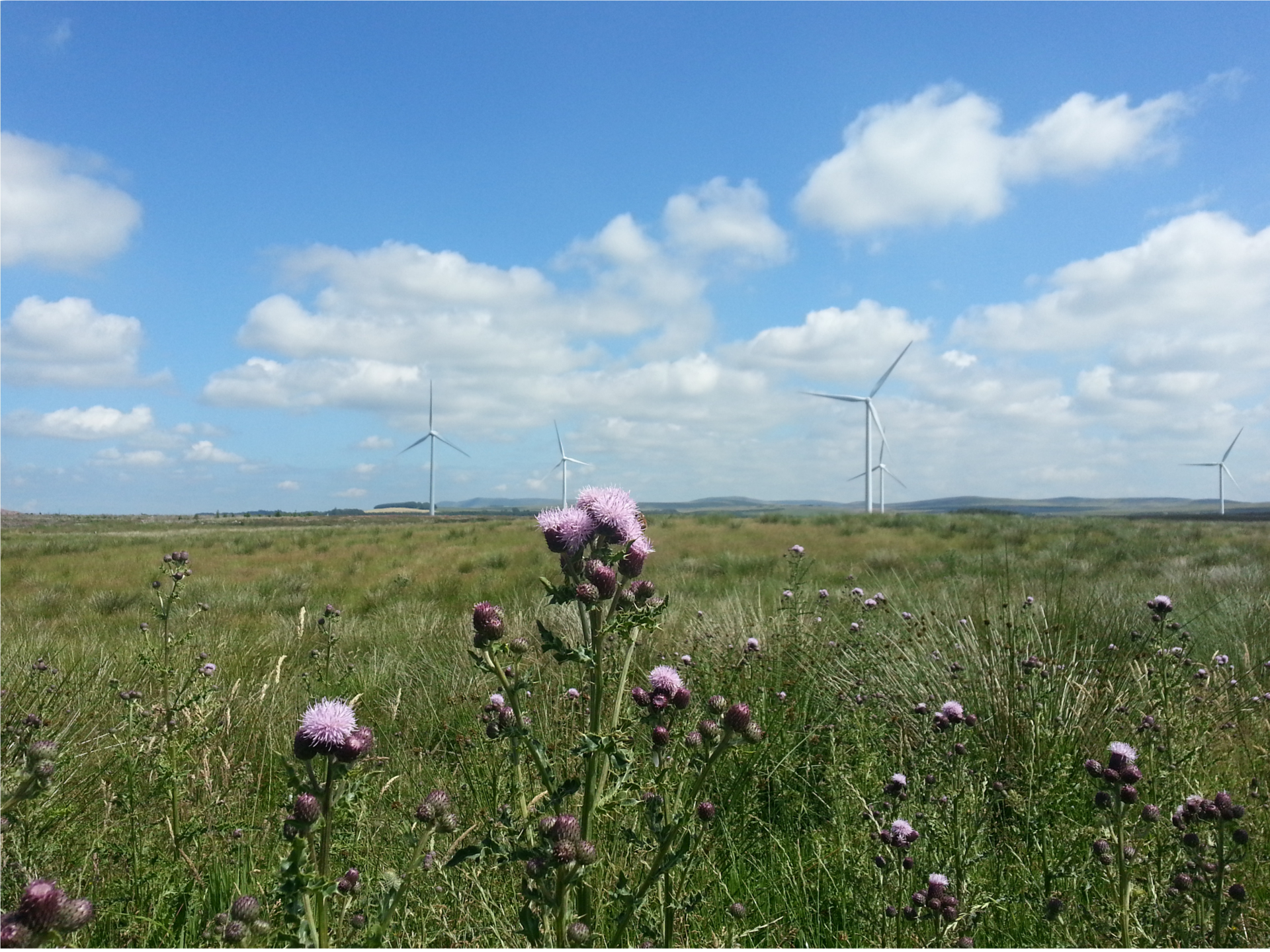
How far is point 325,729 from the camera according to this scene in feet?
6.05

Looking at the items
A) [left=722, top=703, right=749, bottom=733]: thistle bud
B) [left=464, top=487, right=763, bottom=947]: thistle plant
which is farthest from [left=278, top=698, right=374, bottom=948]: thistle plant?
[left=722, top=703, right=749, bottom=733]: thistle bud

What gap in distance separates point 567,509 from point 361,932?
59.3 inches

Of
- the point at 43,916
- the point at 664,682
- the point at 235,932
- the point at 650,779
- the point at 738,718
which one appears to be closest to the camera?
the point at 43,916

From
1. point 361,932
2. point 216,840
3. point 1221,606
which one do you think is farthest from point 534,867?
point 1221,606

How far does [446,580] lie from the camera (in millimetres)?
14938

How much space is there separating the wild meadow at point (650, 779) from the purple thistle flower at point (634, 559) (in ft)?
0.04

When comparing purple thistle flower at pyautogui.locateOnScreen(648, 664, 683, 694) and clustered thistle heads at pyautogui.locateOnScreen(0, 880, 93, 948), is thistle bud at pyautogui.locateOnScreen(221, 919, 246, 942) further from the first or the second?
purple thistle flower at pyautogui.locateOnScreen(648, 664, 683, 694)

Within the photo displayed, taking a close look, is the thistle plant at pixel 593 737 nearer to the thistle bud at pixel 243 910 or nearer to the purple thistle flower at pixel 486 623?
the purple thistle flower at pixel 486 623

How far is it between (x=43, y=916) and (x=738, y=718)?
1630 millimetres

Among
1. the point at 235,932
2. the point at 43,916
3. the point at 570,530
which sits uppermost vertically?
the point at 570,530

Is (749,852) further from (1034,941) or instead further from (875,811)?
(1034,941)

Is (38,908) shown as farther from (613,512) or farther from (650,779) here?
(650,779)

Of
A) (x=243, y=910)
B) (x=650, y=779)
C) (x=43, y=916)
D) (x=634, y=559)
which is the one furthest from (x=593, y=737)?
(x=650, y=779)

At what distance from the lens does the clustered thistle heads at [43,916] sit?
1.42 meters
